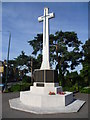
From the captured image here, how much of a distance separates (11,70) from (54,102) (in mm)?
47603

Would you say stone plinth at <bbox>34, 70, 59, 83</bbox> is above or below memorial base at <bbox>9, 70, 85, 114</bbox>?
above

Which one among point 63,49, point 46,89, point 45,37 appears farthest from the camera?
point 63,49

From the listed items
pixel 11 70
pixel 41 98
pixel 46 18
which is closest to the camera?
pixel 41 98

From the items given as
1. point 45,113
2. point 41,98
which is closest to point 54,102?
point 41,98

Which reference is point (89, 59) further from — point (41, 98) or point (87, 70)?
point (41, 98)

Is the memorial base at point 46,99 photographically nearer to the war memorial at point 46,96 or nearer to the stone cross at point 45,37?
the war memorial at point 46,96

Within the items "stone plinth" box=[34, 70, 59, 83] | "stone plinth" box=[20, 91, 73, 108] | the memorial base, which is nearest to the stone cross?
"stone plinth" box=[34, 70, 59, 83]

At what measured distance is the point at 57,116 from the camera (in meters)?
7.18

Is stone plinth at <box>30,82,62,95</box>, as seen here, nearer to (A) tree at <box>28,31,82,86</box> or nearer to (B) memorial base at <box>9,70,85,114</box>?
(B) memorial base at <box>9,70,85,114</box>

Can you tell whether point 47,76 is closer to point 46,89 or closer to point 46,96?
point 46,89

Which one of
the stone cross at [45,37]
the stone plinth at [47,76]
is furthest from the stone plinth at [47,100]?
the stone cross at [45,37]

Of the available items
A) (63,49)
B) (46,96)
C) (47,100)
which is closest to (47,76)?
(46,96)

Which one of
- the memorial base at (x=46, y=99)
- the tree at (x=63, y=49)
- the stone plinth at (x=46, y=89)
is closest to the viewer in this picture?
the memorial base at (x=46, y=99)

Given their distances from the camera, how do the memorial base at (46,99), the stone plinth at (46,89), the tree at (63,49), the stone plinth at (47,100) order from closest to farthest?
the memorial base at (46,99)
the stone plinth at (47,100)
the stone plinth at (46,89)
the tree at (63,49)
